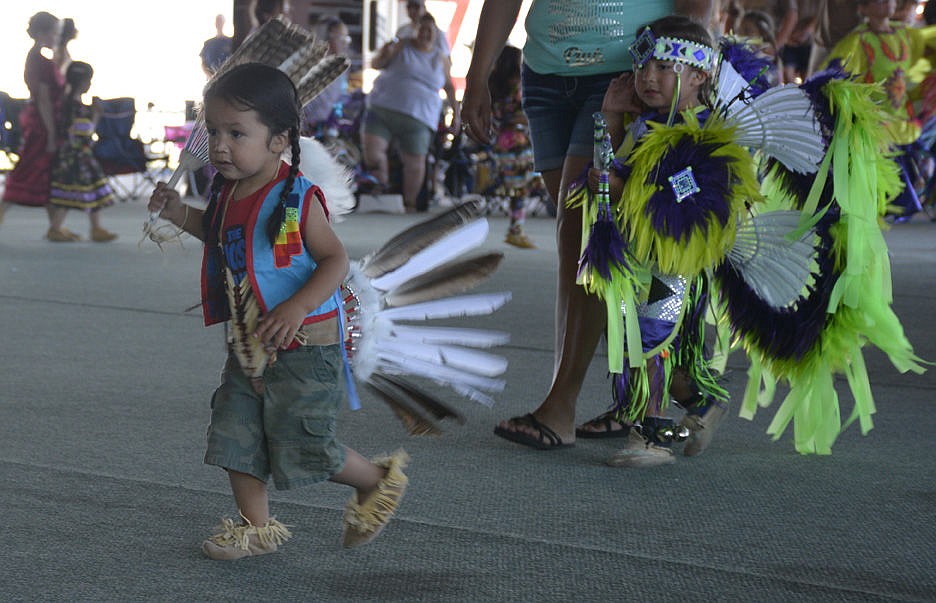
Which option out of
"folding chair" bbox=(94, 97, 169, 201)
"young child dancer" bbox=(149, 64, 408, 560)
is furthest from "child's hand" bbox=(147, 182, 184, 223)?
"folding chair" bbox=(94, 97, 169, 201)

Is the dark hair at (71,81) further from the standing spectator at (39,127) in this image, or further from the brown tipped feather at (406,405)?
the brown tipped feather at (406,405)

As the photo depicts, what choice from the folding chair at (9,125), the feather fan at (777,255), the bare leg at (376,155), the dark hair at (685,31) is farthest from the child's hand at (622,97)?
the folding chair at (9,125)

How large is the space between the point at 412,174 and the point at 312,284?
26.8 ft

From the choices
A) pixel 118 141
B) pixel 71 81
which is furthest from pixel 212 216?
pixel 118 141

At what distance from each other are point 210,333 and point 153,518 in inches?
82.4

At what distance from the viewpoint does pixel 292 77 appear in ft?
7.02

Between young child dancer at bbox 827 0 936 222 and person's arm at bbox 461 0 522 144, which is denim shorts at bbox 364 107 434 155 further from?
person's arm at bbox 461 0 522 144

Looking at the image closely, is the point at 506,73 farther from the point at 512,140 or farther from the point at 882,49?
the point at 882,49

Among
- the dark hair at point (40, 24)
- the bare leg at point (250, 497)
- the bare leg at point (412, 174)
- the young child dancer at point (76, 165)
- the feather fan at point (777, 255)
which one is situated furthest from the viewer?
the bare leg at point (412, 174)

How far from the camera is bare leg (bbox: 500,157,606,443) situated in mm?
2846

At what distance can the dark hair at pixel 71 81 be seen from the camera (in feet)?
24.6

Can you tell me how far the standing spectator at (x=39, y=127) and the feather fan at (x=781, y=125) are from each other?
5.81 meters

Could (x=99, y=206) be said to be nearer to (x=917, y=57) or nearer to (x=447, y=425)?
(x=917, y=57)

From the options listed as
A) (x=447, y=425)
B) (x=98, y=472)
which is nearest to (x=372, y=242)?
(x=447, y=425)
